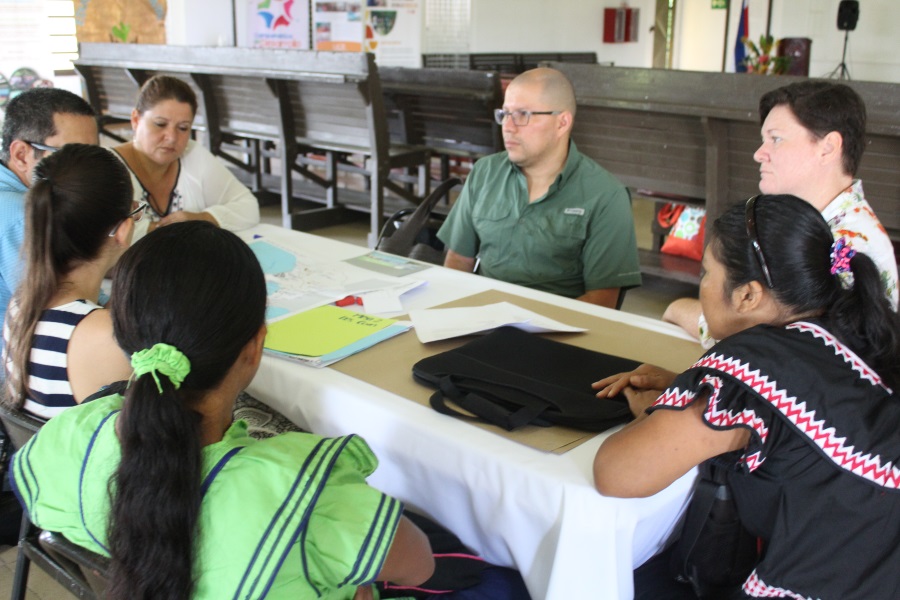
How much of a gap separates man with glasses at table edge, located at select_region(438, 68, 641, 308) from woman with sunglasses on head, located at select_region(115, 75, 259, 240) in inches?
31.9

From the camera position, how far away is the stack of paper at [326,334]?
1.67m

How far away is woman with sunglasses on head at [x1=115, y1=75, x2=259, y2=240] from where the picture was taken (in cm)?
262

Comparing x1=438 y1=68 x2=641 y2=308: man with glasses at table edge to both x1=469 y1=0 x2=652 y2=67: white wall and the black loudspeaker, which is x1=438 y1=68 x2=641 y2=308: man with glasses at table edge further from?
the black loudspeaker

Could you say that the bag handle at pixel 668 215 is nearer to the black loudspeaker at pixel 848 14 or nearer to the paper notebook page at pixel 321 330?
the paper notebook page at pixel 321 330

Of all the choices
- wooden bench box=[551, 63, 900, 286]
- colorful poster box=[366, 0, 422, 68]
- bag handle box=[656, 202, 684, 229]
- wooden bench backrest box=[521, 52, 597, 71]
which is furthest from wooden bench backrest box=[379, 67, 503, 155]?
wooden bench backrest box=[521, 52, 597, 71]

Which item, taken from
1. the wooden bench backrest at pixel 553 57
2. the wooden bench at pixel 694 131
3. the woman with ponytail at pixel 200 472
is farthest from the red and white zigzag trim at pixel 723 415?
the wooden bench backrest at pixel 553 57

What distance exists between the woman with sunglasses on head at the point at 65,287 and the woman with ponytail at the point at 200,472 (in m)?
0.35

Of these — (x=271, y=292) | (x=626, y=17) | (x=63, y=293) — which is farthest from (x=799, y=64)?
(x=63, y=293)

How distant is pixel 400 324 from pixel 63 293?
65 cm

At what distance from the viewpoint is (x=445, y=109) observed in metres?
4.84

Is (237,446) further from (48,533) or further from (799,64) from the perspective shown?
(799,64)

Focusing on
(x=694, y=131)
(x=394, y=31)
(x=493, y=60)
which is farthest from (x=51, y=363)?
(x=493, y=60)

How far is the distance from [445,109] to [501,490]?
150 inches

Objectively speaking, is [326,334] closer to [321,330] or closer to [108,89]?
[321,330]
